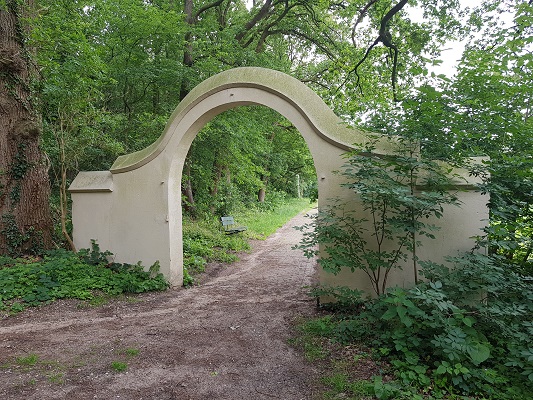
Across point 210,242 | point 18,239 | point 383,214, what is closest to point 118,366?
point 383,214

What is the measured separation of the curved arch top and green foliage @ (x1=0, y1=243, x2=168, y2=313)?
2168 millimetres

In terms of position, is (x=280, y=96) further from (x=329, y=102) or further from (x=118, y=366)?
(x=329, y=102)

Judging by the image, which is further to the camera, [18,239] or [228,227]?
[228,227]

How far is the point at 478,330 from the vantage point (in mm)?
3568

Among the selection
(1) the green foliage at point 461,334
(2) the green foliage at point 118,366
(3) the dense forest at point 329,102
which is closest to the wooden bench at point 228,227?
(3) the dense forest at point 329,102

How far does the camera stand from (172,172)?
6516 millimetres

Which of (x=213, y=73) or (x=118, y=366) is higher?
(x=213, y=73)

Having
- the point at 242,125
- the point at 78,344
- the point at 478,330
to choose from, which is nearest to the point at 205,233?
the point at 242,125

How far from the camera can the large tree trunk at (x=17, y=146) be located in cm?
669

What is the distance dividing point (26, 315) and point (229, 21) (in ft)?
41.7

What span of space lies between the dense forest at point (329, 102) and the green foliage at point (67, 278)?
3.07ft

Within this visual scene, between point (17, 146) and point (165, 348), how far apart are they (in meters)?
5.65

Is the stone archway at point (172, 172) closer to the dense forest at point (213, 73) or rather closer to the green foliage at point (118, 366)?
the dense forest at point (213, 73)

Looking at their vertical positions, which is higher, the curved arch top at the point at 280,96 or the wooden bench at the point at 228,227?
the curved arch top at the point at 280,96
